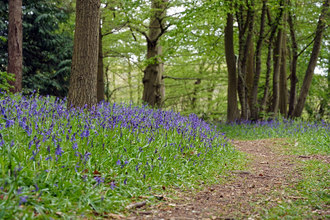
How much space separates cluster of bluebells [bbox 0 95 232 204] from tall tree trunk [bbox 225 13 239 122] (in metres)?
7.36

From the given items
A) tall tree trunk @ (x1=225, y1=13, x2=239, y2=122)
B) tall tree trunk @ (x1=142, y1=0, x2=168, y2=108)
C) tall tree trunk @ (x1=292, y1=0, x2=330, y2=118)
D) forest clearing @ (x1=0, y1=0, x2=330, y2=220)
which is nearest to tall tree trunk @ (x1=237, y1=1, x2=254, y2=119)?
tall tree trunk @ (x1=225, y1=13, x2=239, y2=122)

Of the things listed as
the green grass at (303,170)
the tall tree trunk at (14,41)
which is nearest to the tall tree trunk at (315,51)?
the green grass at (303,170)

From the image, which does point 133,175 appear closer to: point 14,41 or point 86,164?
point 86,164

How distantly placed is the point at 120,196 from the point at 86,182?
0.44m

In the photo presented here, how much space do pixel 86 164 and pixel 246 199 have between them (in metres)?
2.09

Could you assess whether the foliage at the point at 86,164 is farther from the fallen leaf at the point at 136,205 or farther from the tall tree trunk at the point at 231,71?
the tall tree trunk at the point at 231,71

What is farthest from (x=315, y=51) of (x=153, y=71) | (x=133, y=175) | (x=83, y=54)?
(x=133, y=175)

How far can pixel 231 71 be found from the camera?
13.0m

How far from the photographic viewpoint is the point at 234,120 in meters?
13.1

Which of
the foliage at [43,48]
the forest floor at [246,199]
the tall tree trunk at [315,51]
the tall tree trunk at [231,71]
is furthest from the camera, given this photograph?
the foliage at [43,48]

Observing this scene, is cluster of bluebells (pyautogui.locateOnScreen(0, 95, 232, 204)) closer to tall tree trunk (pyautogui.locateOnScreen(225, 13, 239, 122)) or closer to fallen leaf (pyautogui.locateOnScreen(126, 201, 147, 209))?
Answer: fallen leaf (pyautogui.locateOnScreen(126, 201, 147, 209))

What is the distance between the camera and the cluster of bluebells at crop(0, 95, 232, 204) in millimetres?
3100

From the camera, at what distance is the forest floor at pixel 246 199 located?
119 inches

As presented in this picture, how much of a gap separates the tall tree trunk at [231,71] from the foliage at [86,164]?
24.4ft
